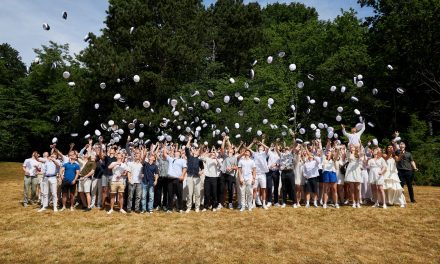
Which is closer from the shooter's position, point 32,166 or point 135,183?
point 135,183

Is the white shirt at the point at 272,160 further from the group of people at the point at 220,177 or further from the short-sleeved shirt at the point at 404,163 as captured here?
the short-sleeved shirt at the point at 404,163

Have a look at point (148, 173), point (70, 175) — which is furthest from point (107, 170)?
point (148, 173)

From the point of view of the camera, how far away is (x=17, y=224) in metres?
11.5

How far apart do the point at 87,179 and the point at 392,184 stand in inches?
428

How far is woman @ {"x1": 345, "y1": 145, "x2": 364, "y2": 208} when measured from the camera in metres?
13.3

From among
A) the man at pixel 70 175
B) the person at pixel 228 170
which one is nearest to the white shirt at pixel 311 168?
the person at pixel 228 170

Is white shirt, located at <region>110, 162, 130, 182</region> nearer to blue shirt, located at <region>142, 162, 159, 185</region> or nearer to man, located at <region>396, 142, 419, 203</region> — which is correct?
blue shirt, located at <region>142, 162, 159, 185</region>

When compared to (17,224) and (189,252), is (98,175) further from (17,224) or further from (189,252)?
(189,252)

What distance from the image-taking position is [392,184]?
13336mm

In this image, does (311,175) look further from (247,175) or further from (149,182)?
(149,182)

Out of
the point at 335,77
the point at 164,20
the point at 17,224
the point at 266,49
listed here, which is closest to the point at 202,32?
the point at 164,20

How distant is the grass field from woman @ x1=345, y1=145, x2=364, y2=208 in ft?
2.05

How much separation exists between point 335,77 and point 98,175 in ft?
80.4

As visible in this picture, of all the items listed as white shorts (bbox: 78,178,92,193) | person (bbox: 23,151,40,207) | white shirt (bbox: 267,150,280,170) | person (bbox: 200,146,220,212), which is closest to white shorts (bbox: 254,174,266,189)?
white shirt (bbox: 267,150,280,170)
